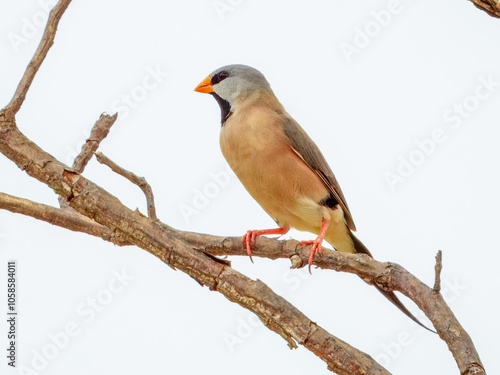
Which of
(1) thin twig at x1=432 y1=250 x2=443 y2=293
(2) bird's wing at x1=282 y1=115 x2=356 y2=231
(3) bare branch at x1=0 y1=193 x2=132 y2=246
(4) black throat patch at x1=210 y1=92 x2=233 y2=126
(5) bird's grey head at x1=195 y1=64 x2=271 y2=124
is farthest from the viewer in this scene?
(5) bird's grey head at x1=195 y1=64 x2=271 y2=124

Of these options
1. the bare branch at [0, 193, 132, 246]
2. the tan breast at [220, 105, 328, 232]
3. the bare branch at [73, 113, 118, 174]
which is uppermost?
the tan breast at [220, 105, 328, 232]

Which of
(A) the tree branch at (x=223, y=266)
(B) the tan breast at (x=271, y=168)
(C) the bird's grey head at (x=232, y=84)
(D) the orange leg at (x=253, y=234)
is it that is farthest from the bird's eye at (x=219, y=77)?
(A) the tree branch at (x=223, y=266)

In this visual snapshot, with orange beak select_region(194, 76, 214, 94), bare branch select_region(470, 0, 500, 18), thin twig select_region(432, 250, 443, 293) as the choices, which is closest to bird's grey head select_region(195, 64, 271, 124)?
orange beak select_region(194, 76, 214, 94)

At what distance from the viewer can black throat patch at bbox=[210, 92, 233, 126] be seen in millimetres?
4751

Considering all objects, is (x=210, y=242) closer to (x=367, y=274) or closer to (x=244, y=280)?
(x=244, y=280)

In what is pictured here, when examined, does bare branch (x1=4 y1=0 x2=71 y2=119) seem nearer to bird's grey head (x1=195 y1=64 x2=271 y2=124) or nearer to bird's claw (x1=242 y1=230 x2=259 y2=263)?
bird's claw (x1=242 y1=230 x2=259 y2=263)

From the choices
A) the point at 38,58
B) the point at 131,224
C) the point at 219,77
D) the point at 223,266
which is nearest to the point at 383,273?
the point at 223,266

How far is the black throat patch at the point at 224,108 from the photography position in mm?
4751

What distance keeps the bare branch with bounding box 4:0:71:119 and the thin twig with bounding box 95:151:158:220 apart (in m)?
0.55

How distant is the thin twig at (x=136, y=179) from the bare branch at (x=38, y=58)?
1.79 ft

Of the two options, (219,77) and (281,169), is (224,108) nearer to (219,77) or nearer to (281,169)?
(219,77)

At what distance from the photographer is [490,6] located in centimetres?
295

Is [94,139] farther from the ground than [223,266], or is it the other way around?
[94,139]

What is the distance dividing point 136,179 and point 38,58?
815mm
